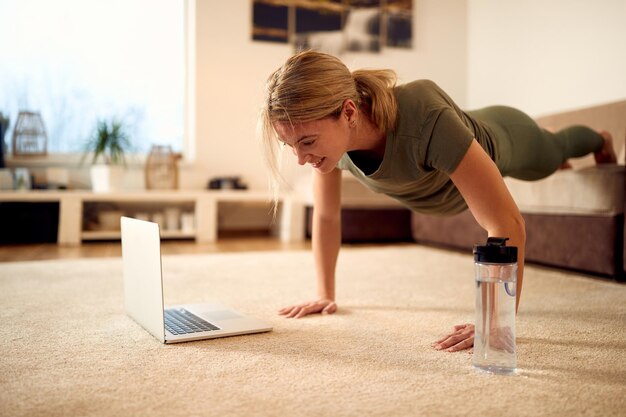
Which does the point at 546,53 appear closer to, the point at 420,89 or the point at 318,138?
the point at 420,89

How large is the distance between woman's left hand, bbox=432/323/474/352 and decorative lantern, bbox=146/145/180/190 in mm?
2885

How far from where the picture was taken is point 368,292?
1.80m

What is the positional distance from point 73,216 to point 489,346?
2798 millimetres

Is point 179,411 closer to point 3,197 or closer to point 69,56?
point 3,197

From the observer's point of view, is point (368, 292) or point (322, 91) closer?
point (322, 91)

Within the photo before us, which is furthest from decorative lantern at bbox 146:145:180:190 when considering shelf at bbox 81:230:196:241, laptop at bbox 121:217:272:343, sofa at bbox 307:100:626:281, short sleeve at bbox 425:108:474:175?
short sleeve at bbox 425:108:474:175

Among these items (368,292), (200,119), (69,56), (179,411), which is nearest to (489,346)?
(179,411)

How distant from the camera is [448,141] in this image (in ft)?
3.73

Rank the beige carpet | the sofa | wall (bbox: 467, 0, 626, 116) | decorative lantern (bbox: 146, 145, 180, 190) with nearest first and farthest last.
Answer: the beige carpet
the sofa
wall (bbox: 467, 0, 626, 116)
decorative lantern (bbox: 146, 145, 180, 190)

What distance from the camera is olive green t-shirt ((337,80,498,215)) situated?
115 centimetres

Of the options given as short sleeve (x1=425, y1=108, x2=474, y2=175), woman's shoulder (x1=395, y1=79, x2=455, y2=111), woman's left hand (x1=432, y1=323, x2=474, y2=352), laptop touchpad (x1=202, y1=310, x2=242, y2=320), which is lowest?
laptop touchpad (x1=202, y1=310, x2=242, y2=320)

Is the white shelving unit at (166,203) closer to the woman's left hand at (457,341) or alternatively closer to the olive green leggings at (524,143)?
the olive green leggings at (524,143)

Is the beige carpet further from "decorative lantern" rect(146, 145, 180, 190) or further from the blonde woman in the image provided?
"decorative lantern" rect(146, 145, 180, 190)

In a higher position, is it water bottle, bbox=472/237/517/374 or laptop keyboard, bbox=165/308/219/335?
water bottle, bbox=472/237/517/374
